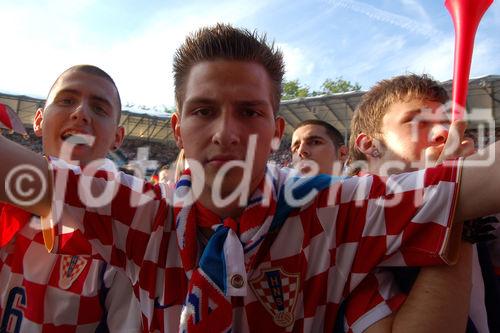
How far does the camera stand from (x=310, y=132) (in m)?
4.00

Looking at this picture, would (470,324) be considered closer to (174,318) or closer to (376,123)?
(174,318)

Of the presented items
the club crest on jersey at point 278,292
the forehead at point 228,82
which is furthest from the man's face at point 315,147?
the club crest on jersey at point 278,292

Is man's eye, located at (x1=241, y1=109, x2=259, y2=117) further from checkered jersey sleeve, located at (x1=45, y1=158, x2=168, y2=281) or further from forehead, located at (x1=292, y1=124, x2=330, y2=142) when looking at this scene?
forehead, located at (x1=292, y1=124, x2=330, y2=142)

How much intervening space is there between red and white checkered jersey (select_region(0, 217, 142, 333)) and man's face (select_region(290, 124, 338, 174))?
8.20 feet

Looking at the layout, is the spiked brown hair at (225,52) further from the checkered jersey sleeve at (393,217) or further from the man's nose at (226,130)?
the checkered jersey sleeve at (393,217)

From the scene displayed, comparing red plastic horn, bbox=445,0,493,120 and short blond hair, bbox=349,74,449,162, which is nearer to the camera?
red plastic horn, bbox=445,0,493,120

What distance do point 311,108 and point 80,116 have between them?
59.3 feet

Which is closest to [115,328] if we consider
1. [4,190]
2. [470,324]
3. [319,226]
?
[4,190]

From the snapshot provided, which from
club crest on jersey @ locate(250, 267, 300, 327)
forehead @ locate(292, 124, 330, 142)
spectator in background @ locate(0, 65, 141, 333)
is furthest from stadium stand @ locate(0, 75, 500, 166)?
club crest on jersey @ locate(250, 267, 300, 327)

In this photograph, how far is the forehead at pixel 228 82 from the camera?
136 centimetres

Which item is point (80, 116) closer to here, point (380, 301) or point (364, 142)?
point (364, 142)

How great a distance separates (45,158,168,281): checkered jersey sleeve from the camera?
3.92 feet

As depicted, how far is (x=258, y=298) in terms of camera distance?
1.27m

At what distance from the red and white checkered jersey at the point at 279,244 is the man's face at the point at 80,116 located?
2.47ft
